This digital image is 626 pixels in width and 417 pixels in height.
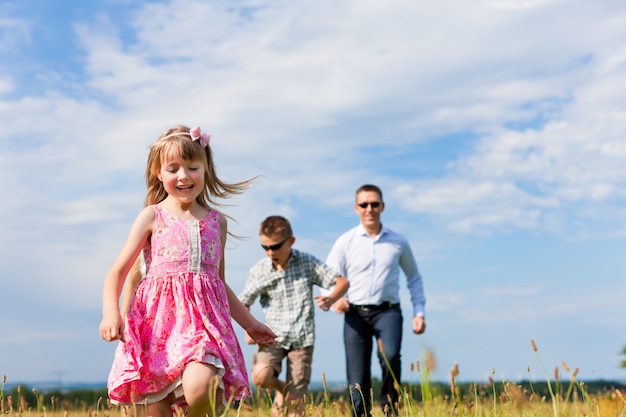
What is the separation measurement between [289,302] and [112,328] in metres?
3.72

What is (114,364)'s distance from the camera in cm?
445

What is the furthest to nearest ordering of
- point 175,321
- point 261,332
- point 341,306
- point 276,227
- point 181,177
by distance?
point 341,306, point 276,227, point 261,332, point 181,177, point 175,321

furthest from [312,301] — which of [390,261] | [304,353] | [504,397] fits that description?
[504,397]

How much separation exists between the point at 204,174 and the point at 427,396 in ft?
6.26

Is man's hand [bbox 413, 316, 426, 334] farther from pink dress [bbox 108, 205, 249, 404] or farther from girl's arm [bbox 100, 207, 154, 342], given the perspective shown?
girl's arm [bbox 100, 207, 154, 342]

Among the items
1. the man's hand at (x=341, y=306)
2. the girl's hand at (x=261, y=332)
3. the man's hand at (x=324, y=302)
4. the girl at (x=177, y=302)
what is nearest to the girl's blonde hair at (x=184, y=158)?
the girl at (x=177, y=302)

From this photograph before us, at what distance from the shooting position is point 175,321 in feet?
14.7

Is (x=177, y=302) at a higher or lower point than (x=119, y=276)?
lower

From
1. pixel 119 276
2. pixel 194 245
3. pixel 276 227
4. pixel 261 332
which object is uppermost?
pixel 276 227

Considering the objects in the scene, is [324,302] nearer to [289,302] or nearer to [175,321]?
[289,302]

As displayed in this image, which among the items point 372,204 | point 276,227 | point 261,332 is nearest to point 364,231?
point 372,204

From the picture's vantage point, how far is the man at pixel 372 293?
27.6 feet

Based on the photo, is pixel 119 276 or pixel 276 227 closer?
pixel 119 276

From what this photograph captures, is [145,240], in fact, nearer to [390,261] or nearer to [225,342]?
[225,342]
